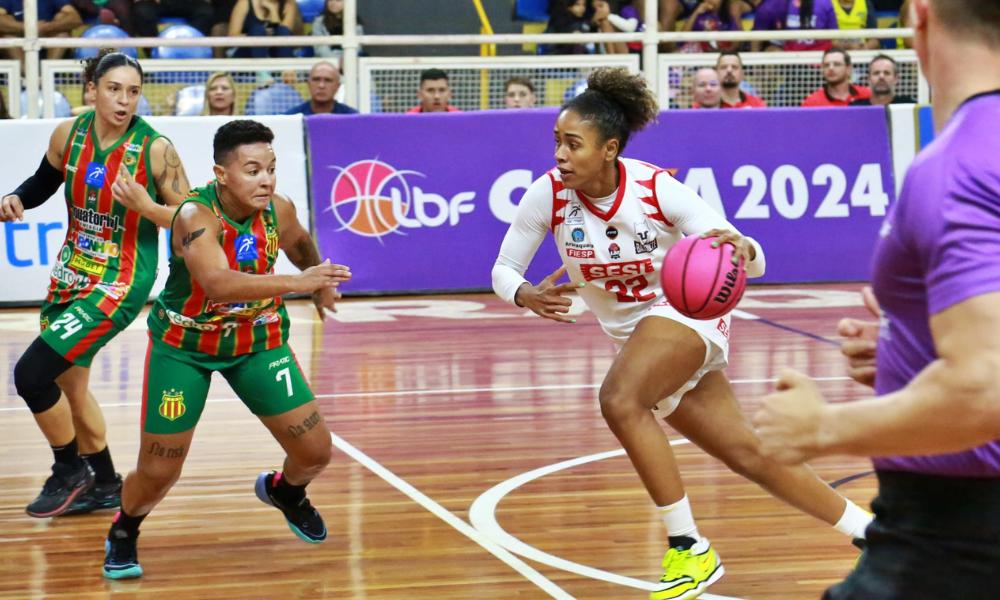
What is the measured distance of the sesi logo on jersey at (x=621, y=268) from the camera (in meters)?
4.20

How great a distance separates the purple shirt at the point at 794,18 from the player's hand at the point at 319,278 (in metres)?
9.65

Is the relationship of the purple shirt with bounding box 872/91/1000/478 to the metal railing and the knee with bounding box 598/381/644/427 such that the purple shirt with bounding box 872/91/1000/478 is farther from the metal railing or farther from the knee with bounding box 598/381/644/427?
the metal railing

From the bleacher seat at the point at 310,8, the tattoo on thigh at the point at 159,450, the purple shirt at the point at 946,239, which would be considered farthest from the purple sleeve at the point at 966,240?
the bleacher seat at the point at 310,8

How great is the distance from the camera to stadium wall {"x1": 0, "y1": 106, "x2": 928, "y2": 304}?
10305 mm

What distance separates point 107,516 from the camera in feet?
16.5

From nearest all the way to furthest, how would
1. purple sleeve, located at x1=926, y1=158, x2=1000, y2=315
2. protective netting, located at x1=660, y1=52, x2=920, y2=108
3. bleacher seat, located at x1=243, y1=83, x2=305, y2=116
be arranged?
1. purple sleeve, located at x1=926, y1=158, x2=1000, y2=315
2. bleacher seat, located at x1=243, y1=83, x2=305, y2=116
3. protective netting, located at x1=660, y1=52, x2=920, y2=108

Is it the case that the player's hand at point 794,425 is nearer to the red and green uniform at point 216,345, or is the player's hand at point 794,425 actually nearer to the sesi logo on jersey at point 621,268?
the sesi logo on jersey at point 621,268

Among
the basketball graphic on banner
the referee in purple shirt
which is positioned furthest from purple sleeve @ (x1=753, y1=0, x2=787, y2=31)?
the referee in purple shirt

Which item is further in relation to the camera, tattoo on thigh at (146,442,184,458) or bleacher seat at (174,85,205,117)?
bleacher seat at (174,85,205,117)

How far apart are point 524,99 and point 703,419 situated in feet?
24.4

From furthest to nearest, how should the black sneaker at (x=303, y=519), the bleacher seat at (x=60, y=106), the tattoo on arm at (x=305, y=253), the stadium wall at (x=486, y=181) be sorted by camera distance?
the bleacher seat at (x=60, y=106), the stadium wall at (x=486, y=181), the tattoo on arm at (x=305, y=253), the black sneaker at (x=303, y=519)

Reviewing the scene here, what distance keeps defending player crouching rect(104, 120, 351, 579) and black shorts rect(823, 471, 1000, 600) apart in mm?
2449

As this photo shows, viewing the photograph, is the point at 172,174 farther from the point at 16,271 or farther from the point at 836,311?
the point at 836,311

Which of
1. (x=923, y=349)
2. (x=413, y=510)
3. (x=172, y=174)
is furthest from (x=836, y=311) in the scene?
(x=923, y=349)
